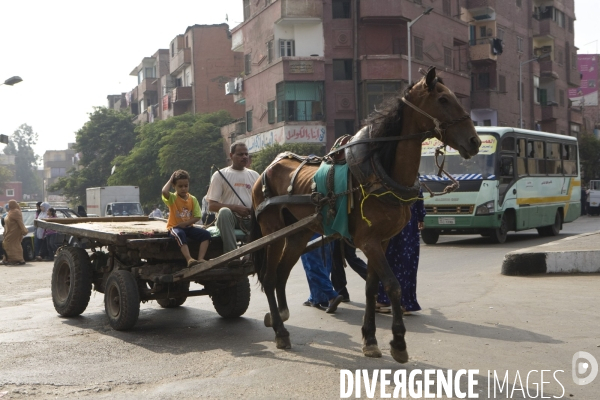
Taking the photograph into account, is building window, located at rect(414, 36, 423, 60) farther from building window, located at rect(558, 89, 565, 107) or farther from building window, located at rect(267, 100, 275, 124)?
building window, located at rect(558, 89, 565, 107)

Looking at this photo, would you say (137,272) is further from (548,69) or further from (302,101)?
(548,69)

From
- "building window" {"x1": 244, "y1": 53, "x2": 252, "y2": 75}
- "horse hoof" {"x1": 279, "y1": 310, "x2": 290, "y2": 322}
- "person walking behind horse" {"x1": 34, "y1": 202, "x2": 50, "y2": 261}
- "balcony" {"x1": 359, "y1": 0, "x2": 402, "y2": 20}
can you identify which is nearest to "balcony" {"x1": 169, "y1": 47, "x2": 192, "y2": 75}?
"building window" {"x1": 244, "y1": 53, "x2": 252, "y2": 75}

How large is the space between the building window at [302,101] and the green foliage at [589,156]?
72.3 ft

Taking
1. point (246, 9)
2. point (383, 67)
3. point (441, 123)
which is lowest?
point (441, 123)

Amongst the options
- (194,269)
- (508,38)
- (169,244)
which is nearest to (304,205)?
(194,269)

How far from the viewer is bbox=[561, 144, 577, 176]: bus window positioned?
913 inches

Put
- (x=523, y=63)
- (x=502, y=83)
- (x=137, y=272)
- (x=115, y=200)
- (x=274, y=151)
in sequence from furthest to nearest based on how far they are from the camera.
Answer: (x=523, y=63), (x=502, y=83), (x=115, y=200), (x=274, y=151), (x=137, y=272)

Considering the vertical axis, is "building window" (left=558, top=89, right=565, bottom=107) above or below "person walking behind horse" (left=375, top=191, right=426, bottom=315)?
above

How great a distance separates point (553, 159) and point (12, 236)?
15.1m

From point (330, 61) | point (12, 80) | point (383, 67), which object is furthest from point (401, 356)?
point (330, 61)

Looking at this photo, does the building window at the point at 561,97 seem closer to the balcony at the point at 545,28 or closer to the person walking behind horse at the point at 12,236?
the balcony at the point at 545,28

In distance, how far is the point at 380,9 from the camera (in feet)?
135

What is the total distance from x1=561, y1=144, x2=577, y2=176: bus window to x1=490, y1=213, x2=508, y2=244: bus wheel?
458cm

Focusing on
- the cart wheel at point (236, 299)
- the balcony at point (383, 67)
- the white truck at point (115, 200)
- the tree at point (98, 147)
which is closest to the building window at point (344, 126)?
the balcony at point (383, 67)
